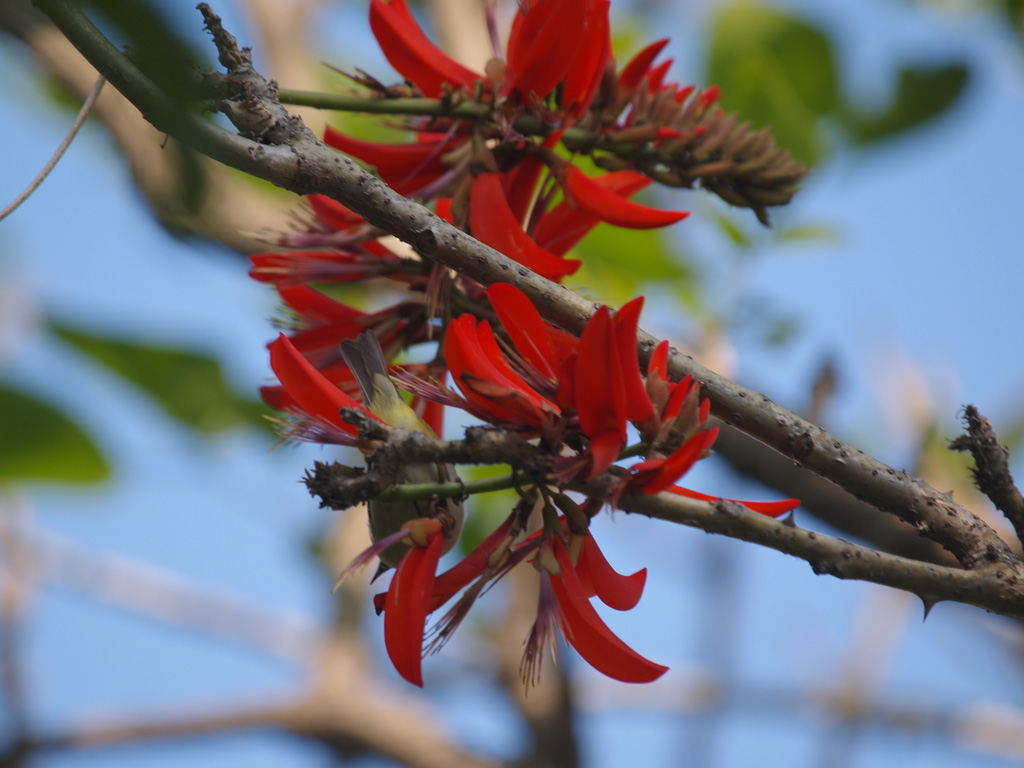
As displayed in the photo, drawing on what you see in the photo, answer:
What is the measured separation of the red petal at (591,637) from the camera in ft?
1.35

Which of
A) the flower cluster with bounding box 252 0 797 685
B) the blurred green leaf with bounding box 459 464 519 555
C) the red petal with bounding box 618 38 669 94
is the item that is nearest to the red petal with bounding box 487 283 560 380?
the flower cluster with bounding box 252 0 797 685

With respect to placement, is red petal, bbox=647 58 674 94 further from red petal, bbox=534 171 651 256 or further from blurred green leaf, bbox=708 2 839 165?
blurred green leaf, bbox=708 2 839 165

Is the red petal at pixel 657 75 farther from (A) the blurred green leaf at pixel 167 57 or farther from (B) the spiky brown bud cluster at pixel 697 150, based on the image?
(A) the blurred green leaf at pixel 167 57

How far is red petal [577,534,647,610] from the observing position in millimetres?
436

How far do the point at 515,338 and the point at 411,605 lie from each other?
13 centimetres

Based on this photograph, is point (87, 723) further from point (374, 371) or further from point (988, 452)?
point (988, 452)

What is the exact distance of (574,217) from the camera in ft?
1.88

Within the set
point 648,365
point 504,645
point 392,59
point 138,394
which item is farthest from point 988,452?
point 138,394

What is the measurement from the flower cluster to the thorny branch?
0.02 metres

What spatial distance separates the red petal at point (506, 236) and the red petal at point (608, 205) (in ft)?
0.16

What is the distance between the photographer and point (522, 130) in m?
0.56

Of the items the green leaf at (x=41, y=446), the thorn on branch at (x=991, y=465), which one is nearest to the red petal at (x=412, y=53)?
the thorn on branch at (x=991, y=465)

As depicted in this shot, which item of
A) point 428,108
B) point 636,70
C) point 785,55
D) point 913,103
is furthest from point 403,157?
point 913,103

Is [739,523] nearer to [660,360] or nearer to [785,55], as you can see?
[660,360]
